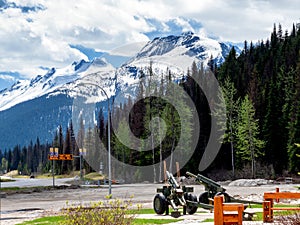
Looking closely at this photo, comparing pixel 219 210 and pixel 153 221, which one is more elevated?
pixel 219 210

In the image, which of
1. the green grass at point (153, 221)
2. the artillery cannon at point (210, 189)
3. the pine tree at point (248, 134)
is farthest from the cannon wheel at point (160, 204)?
the pine tree at point (248, 134)

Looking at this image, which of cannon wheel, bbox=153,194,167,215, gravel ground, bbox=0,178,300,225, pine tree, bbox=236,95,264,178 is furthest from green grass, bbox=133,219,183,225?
pine tree, bbox=236,95,264,178

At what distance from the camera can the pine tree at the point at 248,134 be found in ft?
200

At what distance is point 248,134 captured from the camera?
6216 cm

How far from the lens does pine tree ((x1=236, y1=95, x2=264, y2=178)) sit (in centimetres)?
6087

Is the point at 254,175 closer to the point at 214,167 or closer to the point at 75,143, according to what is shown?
the point at 214,167

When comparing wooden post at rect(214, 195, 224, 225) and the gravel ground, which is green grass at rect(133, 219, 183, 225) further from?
wooden post at rect(214, 195, 224, 225)

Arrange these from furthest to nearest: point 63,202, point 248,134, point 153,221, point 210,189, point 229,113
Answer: point 229,113, point 248,134, point 63,202, point 210,189, point 153,221

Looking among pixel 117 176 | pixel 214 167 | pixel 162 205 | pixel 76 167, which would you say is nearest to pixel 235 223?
pixel 162 205

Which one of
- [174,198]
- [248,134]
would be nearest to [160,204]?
[174,198]

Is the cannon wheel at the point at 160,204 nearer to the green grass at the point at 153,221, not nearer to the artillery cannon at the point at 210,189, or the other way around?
the artillery cannon at the point at 210,189

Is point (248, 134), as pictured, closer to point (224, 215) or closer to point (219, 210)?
point (224, 215)

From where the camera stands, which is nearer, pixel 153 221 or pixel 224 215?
pixel 224 215

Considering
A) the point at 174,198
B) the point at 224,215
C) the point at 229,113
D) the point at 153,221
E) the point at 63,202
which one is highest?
the point at 229,113
